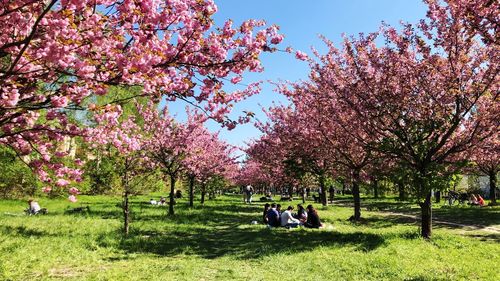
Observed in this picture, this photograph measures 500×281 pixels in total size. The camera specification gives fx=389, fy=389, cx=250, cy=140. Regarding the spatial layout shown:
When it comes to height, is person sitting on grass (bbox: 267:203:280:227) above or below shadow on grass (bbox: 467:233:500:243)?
above

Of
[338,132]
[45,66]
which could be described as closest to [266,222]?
[338,132]

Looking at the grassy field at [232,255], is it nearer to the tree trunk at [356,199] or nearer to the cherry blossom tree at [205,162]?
the tree trunk at [356,199]

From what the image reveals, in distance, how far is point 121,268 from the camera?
33.0 feet

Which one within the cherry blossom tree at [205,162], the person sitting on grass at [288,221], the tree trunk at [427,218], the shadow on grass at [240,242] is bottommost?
the shadow on grass at [240,242]

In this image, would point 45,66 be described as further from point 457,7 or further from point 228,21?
point 457,7

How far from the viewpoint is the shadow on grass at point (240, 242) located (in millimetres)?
12539

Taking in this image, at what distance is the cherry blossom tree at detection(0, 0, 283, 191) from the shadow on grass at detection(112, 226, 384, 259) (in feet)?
20.2

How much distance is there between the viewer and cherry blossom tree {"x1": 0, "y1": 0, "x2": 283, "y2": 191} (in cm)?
481

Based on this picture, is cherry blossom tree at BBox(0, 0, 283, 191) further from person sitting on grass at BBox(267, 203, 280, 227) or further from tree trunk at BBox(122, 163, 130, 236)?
person sitting on grass at BBox(267, 203, 280, 227)

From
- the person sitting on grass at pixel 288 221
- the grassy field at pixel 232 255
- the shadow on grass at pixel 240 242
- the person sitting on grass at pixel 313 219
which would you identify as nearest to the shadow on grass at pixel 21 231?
the grassy field at pixel 232 255

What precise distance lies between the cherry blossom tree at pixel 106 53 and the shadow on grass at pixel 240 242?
20.2ft

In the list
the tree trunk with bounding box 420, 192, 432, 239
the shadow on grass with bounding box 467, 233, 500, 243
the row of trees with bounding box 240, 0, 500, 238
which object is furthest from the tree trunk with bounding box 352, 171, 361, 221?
the tree trunk with bounding box 420, 192, 432, 239

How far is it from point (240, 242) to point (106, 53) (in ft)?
34.3

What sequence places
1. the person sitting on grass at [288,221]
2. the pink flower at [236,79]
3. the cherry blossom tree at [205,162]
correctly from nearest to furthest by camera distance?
the pink flower at [236,79] < the person sitting on grass at [288,221] < the cherry blossom tree at [205,162]
